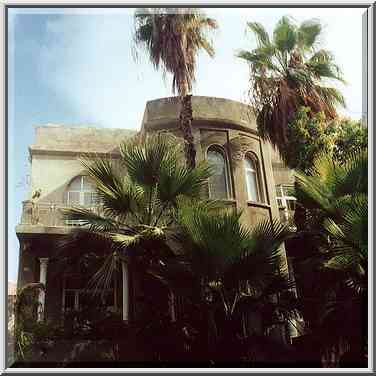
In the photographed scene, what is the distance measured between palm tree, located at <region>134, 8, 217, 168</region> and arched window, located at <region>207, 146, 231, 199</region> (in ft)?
4.33

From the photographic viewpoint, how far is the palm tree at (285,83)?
10.9m

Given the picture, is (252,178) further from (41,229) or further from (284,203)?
(41,229)

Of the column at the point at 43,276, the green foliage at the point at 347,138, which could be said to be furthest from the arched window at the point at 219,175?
the column at the point at 43,276

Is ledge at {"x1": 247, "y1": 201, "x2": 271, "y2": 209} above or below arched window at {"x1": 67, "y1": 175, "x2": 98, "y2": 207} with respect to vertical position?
below

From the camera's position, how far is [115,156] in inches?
425

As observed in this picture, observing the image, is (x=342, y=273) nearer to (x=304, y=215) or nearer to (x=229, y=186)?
(x=304, y=215)

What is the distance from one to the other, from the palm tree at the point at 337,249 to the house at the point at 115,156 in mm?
1539

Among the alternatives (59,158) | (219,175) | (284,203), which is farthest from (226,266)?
(59,158)

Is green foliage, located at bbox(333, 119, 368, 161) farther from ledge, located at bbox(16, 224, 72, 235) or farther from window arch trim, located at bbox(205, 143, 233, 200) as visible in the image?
ledge, located at bbox(16, 224, 72, 235)

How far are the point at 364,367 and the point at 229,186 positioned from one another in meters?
5.83

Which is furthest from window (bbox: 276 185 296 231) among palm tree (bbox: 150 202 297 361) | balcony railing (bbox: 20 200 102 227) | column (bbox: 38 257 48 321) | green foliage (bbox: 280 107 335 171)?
column (bbox: 38 257 48 321)

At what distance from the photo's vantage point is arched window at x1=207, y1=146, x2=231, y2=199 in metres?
12.0

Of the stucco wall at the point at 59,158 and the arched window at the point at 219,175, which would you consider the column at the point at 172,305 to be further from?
the stucco wall at the point at 59,158

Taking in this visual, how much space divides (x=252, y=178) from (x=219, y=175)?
1140mm
